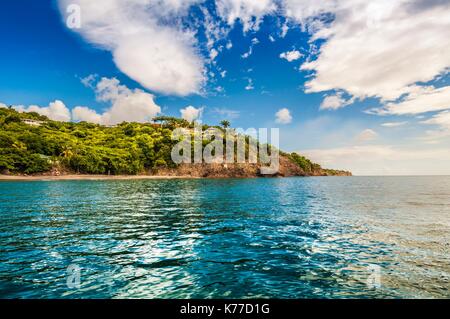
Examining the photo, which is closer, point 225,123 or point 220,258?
point 220,258

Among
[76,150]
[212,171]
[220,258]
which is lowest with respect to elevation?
[220,258]

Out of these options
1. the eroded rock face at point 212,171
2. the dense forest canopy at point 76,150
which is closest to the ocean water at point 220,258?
the dense forest canopy at point 76,150

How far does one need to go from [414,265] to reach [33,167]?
12293 centimetres

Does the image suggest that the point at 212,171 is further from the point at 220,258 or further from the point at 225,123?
the point at 220,258

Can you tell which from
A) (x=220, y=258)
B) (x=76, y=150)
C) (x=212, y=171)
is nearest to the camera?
(x=220, y=258)

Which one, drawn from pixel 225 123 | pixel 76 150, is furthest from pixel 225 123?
pixel 76 150

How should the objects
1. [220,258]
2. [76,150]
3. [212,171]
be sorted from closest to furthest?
[220,258] < [76,150] < [212,171]

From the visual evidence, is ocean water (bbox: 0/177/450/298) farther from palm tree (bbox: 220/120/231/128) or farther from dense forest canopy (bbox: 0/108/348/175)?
palm tree (bbox: 220/120/231/128)

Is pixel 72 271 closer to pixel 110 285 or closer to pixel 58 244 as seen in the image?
pixel 110 285

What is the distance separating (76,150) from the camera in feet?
383

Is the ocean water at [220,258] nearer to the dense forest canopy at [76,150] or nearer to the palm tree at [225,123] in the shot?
the dense forest canopy at [76,150]

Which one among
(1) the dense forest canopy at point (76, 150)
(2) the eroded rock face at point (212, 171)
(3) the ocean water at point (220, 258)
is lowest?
(3) the ocean water at point (220, 258)

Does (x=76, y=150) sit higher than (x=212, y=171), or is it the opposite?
(x=76, y=150)

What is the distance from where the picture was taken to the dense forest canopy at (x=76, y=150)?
10069 centimetres
